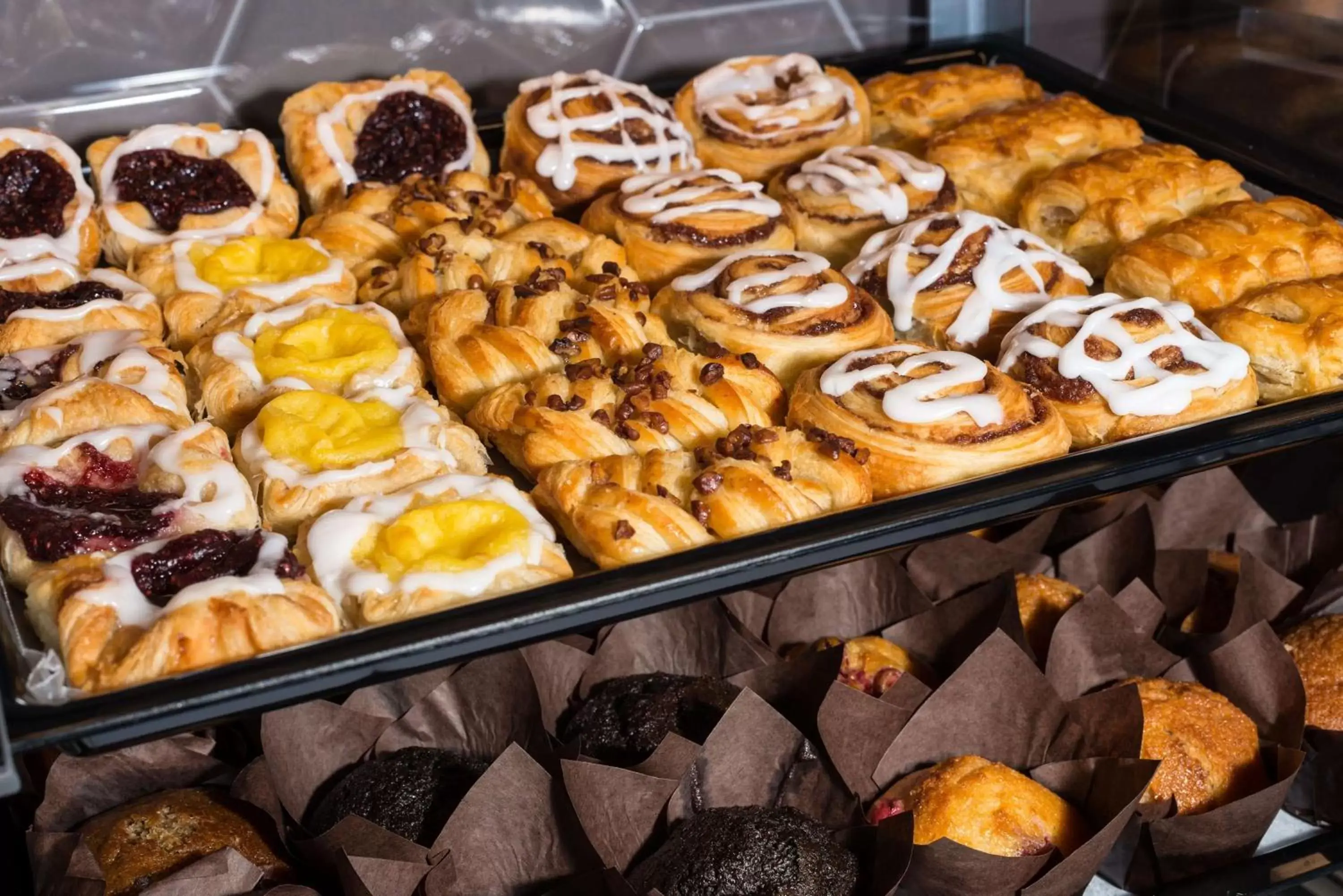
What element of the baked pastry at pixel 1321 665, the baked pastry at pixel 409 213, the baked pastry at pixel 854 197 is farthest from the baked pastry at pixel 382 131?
the baked pastry at pixel 1321 665

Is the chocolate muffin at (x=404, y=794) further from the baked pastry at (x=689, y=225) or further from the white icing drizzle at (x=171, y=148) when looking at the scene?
the white icing drizzle at (x=171, y=148)

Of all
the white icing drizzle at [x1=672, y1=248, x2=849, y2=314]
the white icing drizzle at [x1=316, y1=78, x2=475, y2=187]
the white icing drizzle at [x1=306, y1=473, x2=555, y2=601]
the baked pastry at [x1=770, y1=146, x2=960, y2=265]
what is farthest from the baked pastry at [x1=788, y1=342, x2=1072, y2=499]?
the white icing drizzle at [x1=316, y1=78, x2=475, y2=187]

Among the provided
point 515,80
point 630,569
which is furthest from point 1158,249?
point 515,80

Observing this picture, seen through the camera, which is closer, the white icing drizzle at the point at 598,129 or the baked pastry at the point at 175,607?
the baked pastry at the point at 175,607

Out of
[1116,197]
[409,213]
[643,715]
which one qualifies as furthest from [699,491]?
[1116,197]

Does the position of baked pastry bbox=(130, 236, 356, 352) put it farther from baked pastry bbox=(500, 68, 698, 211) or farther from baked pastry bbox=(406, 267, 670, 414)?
baked pastry bbox=(500, 68, 698, 211)

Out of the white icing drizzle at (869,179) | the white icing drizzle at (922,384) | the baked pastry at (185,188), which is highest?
the baked pastry at (185,188)

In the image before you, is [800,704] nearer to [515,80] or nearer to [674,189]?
[674,189]
